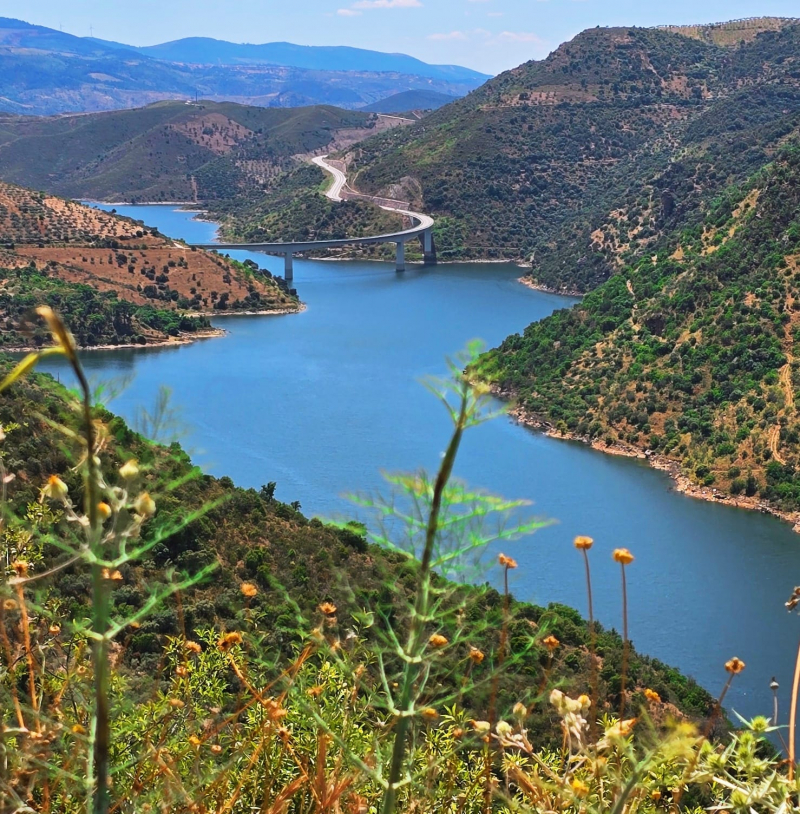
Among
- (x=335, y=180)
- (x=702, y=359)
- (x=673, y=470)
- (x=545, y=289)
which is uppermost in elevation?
(x=335, y=180)

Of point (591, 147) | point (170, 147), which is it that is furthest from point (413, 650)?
point (170, 147)

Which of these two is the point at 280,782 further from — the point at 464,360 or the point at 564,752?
the point at 464,360

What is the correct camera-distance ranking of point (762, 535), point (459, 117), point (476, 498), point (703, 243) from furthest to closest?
point (459, 117)
point (703, 243)
point (762, 535)
point (476, 498)

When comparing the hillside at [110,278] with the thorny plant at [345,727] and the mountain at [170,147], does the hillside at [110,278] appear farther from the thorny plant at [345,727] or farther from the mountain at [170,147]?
the mountain at [170,147]

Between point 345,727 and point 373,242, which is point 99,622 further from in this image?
point 373,242

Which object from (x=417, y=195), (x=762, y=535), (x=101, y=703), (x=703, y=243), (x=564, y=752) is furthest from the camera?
(x=417, y=195)

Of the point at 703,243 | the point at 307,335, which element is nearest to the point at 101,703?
the point at 703,243
